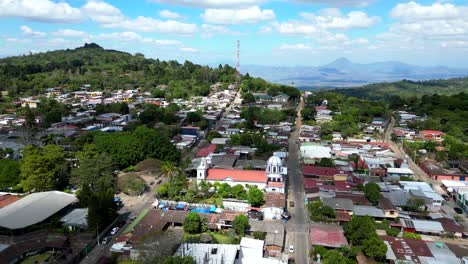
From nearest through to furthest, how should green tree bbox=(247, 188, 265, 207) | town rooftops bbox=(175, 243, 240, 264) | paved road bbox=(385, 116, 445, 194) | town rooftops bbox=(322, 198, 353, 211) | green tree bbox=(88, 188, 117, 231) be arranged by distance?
town rooftops bbox=(175, 243, 240, 264) → green tree bbox=(88, 188, 117, 231) → town rooftops bbox=(322, 198, 353, 211) → green tree bbox=(247, 188, 265, 207) → paved road bbox=(385, 116, 445, 194)

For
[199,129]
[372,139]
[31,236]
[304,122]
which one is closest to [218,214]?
[31,236]

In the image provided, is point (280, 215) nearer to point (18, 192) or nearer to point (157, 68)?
point (18, 192)

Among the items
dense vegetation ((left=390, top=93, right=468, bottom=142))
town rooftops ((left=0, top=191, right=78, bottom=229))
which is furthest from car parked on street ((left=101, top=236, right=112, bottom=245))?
dense vegetation ((left=390, top=93, right=468, bottom=142))

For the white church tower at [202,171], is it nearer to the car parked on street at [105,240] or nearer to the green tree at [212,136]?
the car parked on street at [105,240]

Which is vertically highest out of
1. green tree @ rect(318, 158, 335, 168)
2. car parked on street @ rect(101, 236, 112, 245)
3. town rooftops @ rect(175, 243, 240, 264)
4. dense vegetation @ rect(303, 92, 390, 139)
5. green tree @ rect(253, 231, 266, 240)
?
dense vegetation @ rect(303, 92, 390, 139)

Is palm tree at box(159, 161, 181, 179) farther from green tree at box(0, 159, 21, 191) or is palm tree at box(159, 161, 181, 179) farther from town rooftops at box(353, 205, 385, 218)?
town rooftops at box(353, 205, 385, 218)

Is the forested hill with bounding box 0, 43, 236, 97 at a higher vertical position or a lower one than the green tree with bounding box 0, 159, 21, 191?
higher

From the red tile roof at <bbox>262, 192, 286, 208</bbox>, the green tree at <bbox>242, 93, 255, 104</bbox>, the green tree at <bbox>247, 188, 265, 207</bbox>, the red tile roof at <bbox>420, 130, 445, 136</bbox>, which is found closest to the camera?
the red tile roof at <bbox>262, 192, 286, 208</bbox>

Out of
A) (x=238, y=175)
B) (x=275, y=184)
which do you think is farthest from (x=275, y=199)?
(x=238, y=175)

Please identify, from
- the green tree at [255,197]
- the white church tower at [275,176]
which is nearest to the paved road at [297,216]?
the white church tower at [275,176]
